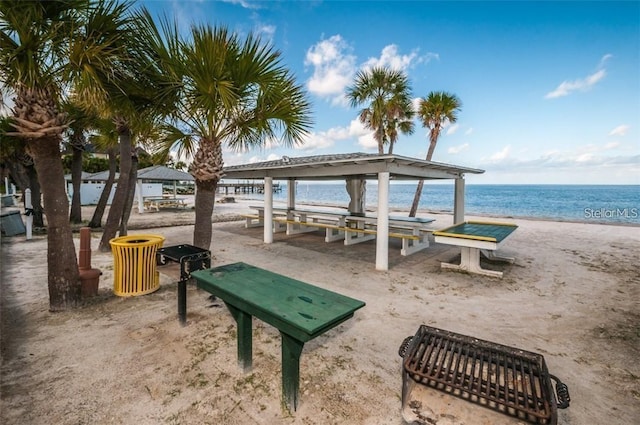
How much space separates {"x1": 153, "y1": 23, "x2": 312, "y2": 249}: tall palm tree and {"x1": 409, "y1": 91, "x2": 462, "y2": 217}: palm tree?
32.2 ft

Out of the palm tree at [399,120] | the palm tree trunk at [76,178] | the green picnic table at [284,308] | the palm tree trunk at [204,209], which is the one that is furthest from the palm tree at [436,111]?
the palm tree trunk at [76,178]

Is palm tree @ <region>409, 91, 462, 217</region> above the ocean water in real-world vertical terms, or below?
above

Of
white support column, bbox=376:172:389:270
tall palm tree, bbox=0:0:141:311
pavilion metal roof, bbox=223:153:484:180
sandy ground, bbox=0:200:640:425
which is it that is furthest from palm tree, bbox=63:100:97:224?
white support column, bbox=376:172:389:270

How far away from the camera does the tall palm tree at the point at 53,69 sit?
2941mm

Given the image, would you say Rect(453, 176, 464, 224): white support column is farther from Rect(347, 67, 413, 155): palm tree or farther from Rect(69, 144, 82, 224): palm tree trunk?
Rect(69, 144, 82, 224): palm tree trunk

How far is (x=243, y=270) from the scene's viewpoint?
289cm

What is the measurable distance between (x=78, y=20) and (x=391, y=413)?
211 inches

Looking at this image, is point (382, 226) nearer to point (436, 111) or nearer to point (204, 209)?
point (204, 209)

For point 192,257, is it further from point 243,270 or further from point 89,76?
point 89,76

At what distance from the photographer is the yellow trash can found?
4.20m

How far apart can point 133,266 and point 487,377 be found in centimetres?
483

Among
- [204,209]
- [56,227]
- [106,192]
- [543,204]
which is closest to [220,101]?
[204,209]

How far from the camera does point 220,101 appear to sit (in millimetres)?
4066

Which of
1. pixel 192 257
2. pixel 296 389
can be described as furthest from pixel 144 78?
pixel 296 389
